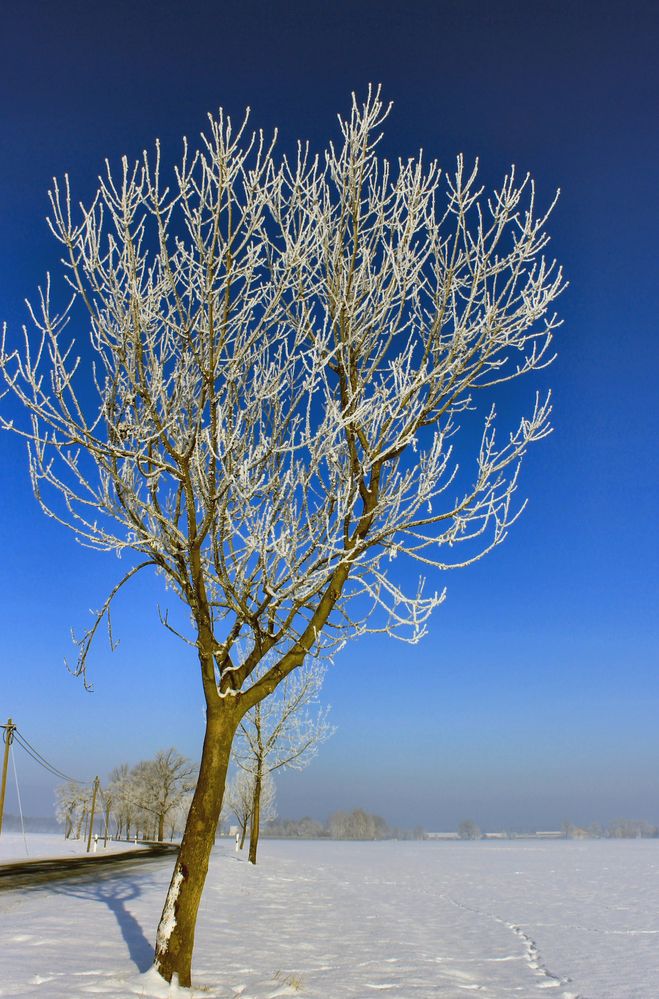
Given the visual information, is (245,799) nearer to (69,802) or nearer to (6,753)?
(6,753)

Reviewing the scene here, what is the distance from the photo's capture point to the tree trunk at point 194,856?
18.5 ft

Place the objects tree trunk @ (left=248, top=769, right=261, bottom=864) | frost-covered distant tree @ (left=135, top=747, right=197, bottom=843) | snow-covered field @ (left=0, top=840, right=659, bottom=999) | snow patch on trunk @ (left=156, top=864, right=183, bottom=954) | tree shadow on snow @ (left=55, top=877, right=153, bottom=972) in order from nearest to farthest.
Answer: snow patch on trunk @ (left=156, top=864, right=183, bottom=954)
snow-covered field @ (left=0, top=840, right=659, bottom=999)
tree shadow on snow @ (left=55, top=877, right=153, bottom=972)
tree trunk @ (left=248, top=769, right=261, bottom=864)
frost-covered distant tree @ (left=135, top=747, right=197, bottom=843)

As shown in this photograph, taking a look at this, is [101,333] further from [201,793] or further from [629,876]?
[629,876]

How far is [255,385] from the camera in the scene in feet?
21.8

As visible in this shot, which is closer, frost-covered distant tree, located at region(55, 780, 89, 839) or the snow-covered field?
the snow-covered field

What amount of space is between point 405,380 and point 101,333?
2.64 metres

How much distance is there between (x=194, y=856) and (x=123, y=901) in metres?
7.62

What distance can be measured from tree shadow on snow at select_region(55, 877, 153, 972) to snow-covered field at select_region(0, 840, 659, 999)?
0.10 ft

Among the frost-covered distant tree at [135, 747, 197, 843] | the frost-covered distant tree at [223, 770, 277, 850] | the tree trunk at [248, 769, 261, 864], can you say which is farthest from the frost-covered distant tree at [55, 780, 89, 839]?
the tree trunk at [248, 769, 261, 864]

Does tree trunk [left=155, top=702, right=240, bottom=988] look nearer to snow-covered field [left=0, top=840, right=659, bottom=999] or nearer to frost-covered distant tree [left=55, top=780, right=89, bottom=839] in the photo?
snow-covered field [left=0, top=840, right=659, bottom=999]

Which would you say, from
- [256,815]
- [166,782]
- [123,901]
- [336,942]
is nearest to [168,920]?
[336,942]

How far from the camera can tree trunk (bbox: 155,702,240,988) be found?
5652 millimetres

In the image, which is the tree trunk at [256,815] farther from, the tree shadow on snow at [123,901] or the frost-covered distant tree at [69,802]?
the frost-covered distant tree at [69,802]

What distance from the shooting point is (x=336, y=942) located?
9.80 meters
